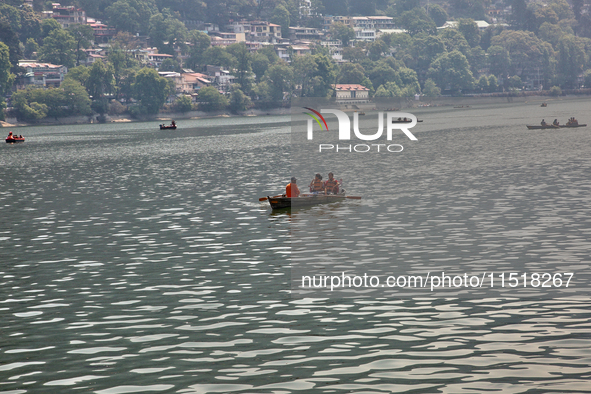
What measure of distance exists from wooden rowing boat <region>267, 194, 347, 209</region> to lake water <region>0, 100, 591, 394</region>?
610mm

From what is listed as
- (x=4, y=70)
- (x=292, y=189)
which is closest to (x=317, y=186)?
(x=292, y=189)

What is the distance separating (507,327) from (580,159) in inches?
2080

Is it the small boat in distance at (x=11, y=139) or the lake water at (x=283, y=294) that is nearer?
the lake water at (x=283, y=294)

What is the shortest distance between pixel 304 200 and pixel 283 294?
1875 centimetres

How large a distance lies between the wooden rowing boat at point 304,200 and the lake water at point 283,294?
610 mm

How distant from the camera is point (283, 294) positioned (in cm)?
2186

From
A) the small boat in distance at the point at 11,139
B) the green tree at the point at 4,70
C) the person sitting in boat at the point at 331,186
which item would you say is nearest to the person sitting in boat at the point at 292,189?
the person sitting in boat at the point at 331,186

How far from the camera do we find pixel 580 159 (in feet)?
216

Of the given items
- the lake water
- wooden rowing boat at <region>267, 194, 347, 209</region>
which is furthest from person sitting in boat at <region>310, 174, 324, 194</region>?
the lake water

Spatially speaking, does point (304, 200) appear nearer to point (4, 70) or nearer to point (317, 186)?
point (317, 186)

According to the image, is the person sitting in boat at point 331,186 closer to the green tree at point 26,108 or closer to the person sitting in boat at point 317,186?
the person sitting in boat at point 317,186

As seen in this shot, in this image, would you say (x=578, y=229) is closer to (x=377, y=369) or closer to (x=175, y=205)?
(x=377, y=369)

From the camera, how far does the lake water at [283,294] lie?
1520 centimetres

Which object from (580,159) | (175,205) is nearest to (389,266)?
(175,205)
